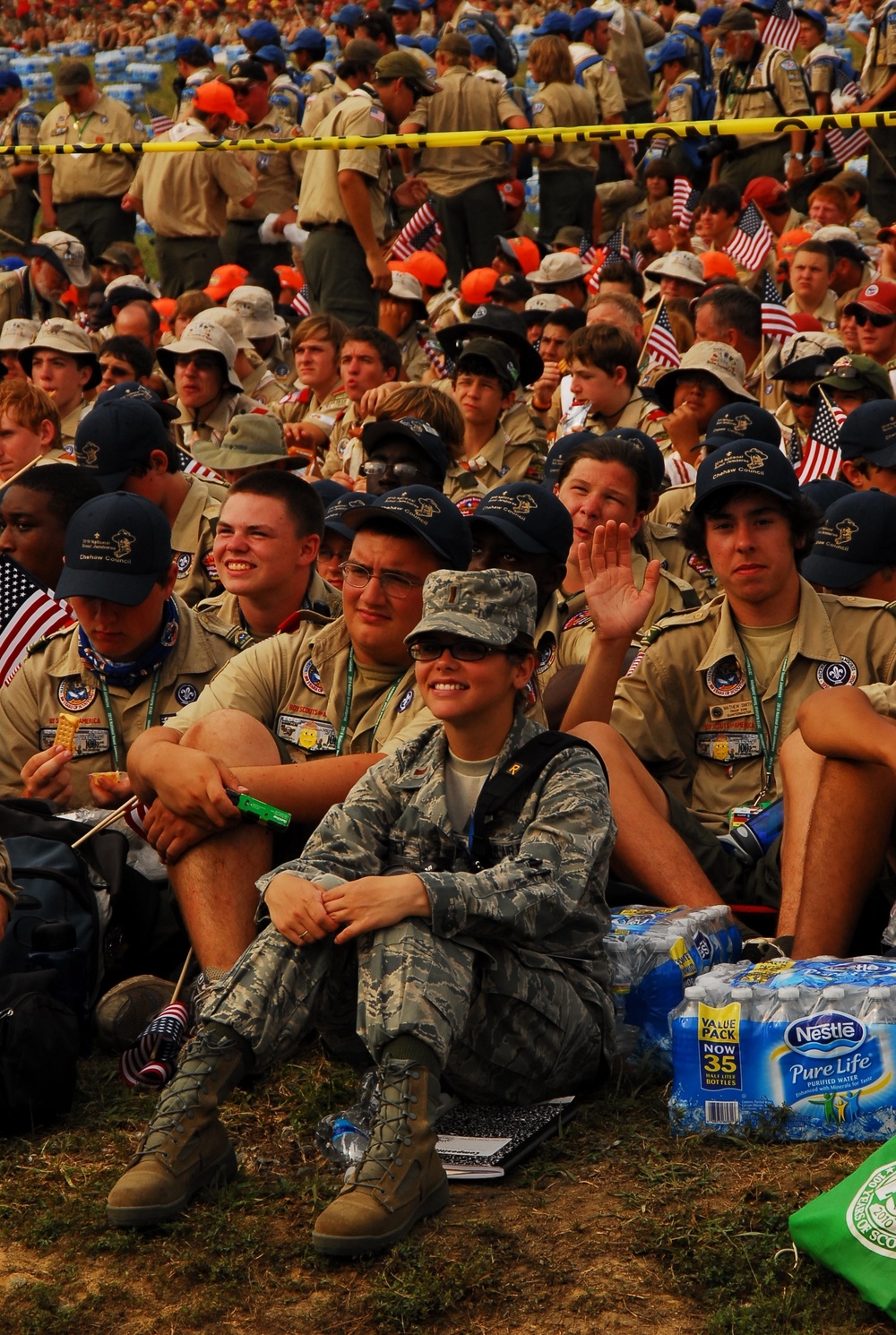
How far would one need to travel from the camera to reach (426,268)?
1327 centimetres

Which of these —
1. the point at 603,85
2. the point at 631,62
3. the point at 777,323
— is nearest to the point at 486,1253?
the point at 777,323

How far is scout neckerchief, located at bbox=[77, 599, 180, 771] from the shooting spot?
5.73 m

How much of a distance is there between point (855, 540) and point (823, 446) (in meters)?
2.57

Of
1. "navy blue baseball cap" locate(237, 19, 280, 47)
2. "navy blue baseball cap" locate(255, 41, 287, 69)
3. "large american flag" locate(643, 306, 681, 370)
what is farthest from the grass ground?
"navy blue baseball cap" locate(237, 19, 280, 47)

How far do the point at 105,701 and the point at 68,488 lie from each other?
52.3 inches

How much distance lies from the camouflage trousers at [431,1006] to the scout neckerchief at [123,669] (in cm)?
184

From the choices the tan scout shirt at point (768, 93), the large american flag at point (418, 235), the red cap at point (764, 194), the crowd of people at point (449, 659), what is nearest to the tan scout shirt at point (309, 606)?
the crowd of people at point (449, 659)

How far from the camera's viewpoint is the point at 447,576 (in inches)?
166

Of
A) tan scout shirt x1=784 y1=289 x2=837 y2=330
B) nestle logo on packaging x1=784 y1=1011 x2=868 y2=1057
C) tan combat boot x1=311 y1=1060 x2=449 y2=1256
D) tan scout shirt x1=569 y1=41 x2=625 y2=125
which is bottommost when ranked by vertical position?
tan combat boot x1=311 y1=1060 x2=449 y2=1256

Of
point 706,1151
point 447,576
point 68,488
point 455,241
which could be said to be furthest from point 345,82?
point 706,1151

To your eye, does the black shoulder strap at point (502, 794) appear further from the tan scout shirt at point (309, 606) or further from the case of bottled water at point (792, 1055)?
the tan scout shirt at point (309, 606)

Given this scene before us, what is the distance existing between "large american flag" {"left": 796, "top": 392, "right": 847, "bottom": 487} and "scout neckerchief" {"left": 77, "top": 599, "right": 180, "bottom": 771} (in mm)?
3531

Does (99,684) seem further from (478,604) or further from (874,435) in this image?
(874,435)

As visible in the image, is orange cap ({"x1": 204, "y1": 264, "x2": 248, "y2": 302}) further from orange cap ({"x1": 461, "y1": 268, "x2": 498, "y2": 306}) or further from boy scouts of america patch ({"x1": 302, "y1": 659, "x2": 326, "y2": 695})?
boy scouts of america patch ({"x1": 302, "y1": 659, "x2": 326, "y2": 695})
